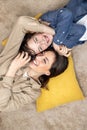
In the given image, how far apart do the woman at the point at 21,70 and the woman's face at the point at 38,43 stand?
33 millimetres

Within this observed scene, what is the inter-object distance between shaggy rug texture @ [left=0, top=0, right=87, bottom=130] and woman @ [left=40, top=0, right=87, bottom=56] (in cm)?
20

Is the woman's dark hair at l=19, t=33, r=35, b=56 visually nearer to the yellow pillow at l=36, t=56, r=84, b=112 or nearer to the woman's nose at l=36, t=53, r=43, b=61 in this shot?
the woman's nose at l=36, t=53, r=43, b=61

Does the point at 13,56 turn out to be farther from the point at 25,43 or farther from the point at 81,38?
the point at 81,38

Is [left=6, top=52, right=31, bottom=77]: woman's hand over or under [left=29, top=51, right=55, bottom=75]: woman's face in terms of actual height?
over

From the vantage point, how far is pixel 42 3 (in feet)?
7.22

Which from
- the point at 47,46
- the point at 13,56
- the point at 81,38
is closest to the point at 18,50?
the point at 13,56

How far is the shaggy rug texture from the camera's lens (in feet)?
6.89

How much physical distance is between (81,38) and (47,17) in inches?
10.6

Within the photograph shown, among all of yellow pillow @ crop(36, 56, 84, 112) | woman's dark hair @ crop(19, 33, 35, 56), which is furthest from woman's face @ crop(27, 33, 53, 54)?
yellow pillow @ crop(36, 56, 84, 112)

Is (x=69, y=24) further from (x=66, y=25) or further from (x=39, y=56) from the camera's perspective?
(x=39, y=56)

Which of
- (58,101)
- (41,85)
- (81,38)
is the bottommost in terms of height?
(58,101)

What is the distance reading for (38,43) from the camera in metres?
1.85

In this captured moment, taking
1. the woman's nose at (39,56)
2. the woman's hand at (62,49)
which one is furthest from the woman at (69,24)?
the woman's nose at (39,56)

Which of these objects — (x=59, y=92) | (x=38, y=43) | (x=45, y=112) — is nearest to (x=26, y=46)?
(x=38, y=43)
